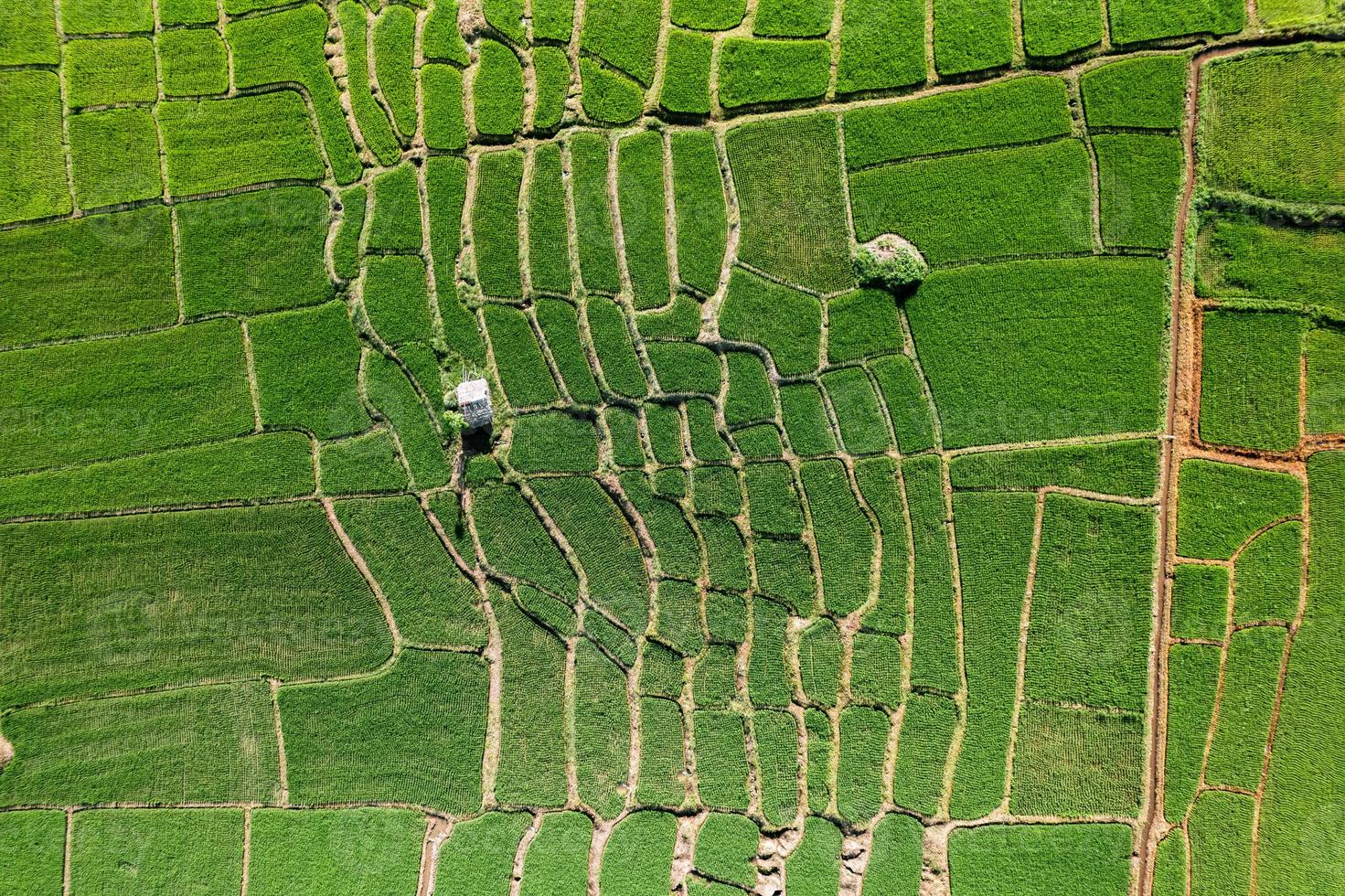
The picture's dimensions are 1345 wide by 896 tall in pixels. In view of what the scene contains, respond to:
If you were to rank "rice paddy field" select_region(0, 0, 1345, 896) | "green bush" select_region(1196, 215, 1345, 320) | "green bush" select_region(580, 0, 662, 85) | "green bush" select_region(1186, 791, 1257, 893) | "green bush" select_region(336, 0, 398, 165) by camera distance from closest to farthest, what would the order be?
"green bush" select_region(1196, 215, 1345, 320)
"rice paddy field" select_region(0, 0, 1345, 896)
"green bush" select_region(1186, 791, 1257, 893)
"green bush" select_region(580, 0, 662, 85)
"green bush" select_region(336, 0, 398, 165)

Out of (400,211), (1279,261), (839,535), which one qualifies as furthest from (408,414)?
(1279,261)

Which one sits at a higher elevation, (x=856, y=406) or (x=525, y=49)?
(x=525, y=49)

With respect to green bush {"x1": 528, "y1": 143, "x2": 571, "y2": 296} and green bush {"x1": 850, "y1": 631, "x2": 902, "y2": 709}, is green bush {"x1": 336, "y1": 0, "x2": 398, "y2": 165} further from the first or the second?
green bush {"x1": 850, "y1": 631, "x2": 902, "y2": 709}

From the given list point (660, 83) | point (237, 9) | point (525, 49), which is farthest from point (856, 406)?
point (237, 9)

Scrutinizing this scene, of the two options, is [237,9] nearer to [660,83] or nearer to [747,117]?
[660,83]

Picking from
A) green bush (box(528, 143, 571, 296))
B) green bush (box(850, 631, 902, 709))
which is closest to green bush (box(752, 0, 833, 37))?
green bush (box(528, 143, 571, 296))

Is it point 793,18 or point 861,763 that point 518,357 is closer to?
point 793,18
